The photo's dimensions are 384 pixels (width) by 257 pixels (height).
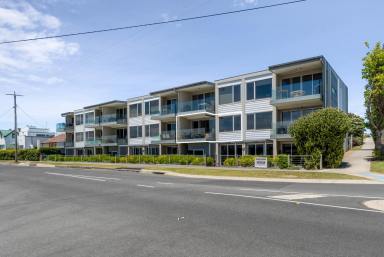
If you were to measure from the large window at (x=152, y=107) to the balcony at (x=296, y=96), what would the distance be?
18613mm

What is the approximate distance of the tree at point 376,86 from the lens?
2623 cm

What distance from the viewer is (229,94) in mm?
33500

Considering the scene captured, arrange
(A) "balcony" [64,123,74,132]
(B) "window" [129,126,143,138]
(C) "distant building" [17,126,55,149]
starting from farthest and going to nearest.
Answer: (C) "distant building" [17,126,55,149], (A) "balcony" [64,123,74,132], (B) "window" [129,126,143,138]

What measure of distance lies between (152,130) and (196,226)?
36.4 metres

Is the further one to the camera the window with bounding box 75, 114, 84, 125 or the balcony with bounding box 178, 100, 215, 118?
the window with bounding box 75, 114, 84, 125

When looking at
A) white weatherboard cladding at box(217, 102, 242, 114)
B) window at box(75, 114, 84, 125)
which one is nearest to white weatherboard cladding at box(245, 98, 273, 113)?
white weatherboard cladding at box(217, 102, 242, 114)

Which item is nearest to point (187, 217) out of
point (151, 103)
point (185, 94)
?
point (185, 94)

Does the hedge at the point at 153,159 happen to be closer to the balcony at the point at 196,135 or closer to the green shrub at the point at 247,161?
the balcony at the point at 196,135

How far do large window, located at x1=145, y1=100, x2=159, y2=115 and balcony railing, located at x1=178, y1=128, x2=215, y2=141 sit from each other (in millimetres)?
6829

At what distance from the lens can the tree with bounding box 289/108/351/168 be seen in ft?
76.0

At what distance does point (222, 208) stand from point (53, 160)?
5010 cm

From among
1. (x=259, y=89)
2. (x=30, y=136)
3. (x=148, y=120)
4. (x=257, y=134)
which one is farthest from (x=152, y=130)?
(x=30, y=136)

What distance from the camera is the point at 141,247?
5.85m

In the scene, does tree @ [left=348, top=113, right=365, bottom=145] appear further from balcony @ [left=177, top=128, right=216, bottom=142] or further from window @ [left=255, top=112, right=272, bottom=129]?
balcony @ [left=177, top=128, right=216, bottom=142]
